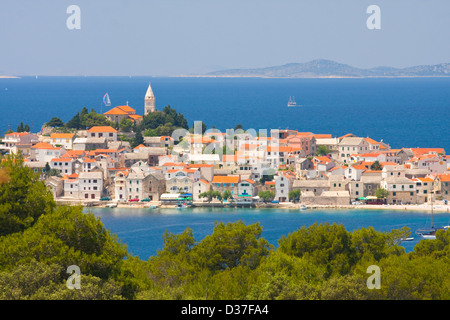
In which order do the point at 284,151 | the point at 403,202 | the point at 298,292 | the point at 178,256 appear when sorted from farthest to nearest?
1. the point at 284,151
2. the point at 403,202
3. the point at 178,256
4. the point at 298,292

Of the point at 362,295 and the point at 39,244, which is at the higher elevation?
the point at 39,244

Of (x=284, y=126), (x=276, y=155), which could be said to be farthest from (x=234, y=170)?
(x=284, y=126)

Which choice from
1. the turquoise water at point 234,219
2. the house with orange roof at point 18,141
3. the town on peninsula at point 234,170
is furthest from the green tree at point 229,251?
the house with orange roof at point 18,141

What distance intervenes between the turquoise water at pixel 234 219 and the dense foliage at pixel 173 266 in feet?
34.5

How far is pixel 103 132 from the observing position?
4031 centimetres

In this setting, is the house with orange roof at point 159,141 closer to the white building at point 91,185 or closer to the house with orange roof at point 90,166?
the house with orange roof at point 90,166

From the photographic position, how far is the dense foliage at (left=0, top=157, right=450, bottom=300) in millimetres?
11242

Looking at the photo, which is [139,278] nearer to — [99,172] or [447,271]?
[447,271]

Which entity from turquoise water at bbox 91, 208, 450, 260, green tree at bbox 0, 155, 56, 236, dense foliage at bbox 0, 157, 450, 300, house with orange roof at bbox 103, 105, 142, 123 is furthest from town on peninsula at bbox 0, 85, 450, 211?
green tree at bbox 0, 155, 56, 236

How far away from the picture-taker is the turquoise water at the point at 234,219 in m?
26.9

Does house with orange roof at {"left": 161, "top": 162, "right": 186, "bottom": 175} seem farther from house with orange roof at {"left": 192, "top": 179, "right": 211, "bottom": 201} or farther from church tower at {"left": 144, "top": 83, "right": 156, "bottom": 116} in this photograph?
church tower at {"left": 144, "top": 83, "right": 156, "bottom": 116}

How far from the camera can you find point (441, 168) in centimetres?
3375

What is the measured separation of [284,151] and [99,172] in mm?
7949
